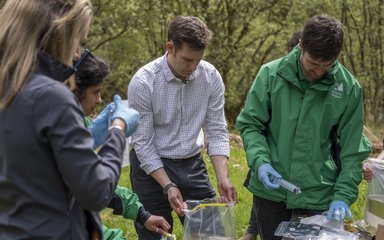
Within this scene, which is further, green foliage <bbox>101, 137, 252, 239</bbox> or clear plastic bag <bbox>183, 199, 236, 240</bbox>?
green foliage <bbox>101, 137, 252, 239</bbox>

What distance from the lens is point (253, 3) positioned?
11445 millimetres

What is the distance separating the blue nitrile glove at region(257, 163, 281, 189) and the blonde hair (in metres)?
1.46

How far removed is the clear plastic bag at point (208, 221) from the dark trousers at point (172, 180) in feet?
0.70

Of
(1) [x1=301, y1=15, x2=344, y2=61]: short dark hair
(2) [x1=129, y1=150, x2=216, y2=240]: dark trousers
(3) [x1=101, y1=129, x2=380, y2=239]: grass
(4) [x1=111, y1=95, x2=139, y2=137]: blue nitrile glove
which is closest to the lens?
(4) [x1=111, y1=95, x2=139, y2=137]: blue nitrile glove

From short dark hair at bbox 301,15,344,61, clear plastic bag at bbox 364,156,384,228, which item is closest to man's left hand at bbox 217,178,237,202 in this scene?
clear plastic bag at bbox 364,156,384,228

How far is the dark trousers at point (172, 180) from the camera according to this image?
3.72 metres

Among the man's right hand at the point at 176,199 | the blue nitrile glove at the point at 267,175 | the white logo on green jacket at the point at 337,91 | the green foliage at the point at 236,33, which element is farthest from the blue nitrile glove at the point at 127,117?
the green foliage at the point at 236,33

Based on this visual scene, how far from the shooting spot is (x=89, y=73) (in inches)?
101

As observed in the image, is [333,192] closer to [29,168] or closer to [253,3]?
[29,168]

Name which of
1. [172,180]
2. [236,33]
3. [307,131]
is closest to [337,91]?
[307,131]

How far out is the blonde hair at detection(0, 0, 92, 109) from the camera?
2.03m

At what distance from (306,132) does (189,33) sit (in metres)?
0.81

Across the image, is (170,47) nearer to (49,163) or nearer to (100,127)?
(100,127)

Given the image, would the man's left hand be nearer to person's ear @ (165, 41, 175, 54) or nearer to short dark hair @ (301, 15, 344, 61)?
person's ear @ (165, 41, 175, 54)
